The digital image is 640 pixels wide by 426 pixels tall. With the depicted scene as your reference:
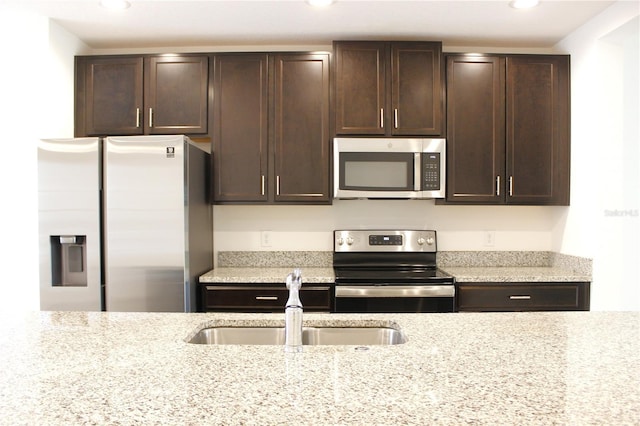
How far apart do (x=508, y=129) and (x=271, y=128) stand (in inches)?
62.8

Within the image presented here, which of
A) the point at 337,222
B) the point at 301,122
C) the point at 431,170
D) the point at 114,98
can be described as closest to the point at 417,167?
the point at 431,170

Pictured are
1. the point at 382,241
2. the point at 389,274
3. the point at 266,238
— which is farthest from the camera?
the point at 266,238

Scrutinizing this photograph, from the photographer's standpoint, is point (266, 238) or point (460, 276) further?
point (266, 238)

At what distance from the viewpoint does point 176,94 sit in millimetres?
2957

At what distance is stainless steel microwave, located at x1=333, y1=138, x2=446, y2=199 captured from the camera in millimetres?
2918

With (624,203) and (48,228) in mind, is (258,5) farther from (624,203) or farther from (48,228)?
(624,203)

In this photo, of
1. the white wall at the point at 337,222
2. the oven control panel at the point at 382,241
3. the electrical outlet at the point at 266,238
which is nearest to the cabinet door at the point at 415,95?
the white wall at the point at 337,222

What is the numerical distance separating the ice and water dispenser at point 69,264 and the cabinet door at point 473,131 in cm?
235

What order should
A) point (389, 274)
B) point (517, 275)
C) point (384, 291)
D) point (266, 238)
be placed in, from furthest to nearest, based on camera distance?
point (266, 238) → point (389, 274) → point (517, 275) → point (384, 291)

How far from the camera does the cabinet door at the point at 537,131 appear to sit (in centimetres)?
298

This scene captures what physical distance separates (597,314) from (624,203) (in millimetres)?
1479

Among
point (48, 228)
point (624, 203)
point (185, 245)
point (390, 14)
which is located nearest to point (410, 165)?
point (390, 14)

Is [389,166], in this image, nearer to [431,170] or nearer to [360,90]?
[431,170]

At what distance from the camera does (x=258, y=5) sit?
255 cm
